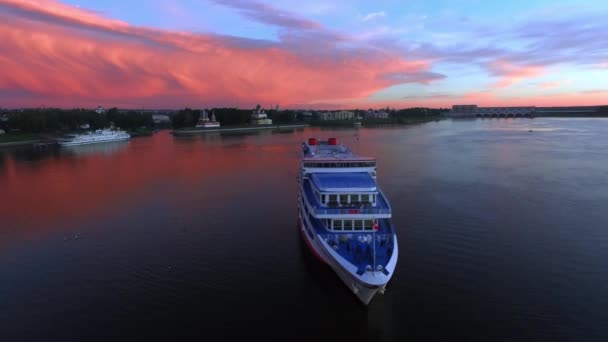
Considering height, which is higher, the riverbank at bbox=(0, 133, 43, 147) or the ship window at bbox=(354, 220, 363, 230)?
the riverbank at bbox=(0, 133, 43, 147)

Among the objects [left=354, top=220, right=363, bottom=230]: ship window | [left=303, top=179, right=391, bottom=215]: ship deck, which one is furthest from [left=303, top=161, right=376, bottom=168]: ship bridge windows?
[left=354, top=220, right=363, bottom=230]: ship window

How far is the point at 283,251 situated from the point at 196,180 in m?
26.4

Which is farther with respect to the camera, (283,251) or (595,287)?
(283,251)

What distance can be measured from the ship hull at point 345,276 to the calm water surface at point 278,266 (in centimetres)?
55

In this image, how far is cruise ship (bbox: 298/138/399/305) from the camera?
680 inches

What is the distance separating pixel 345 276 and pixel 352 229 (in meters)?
3.22

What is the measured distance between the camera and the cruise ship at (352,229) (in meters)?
17.3

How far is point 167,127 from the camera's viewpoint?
18088 centimetres

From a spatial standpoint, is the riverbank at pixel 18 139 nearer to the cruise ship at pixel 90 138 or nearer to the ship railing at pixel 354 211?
the cruise ship at pixel 90 138

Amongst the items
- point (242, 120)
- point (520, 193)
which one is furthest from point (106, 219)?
point (242, 120)

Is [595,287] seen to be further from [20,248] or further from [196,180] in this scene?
[196,180]

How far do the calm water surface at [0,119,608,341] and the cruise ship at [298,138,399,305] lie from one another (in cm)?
139

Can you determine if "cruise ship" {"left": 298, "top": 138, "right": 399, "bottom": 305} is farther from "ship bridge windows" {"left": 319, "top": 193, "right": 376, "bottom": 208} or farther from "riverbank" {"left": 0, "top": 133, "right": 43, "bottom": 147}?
"riverbank" {"left": 0, "top": 133, "right": 43, "bottom": 147}

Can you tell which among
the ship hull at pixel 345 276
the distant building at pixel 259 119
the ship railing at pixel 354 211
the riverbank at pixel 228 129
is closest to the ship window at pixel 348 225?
the ship railing at pixel 354 211
